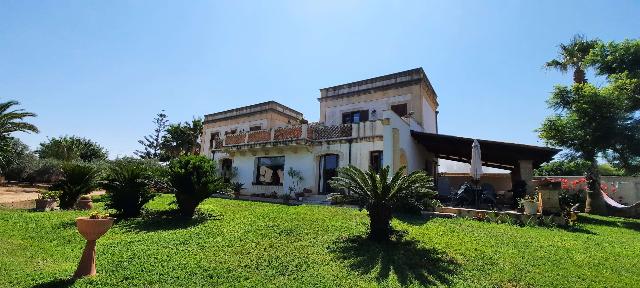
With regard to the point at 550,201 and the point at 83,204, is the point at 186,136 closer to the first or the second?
the point at 83,204

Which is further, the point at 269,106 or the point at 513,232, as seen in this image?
the point at 269,106

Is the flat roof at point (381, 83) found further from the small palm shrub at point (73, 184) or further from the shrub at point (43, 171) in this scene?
the shrub at point (43, 171)

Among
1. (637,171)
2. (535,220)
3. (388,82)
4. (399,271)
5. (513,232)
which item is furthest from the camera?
(388,82)

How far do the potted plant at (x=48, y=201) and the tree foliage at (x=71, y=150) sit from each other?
30269 mm

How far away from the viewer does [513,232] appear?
976cm

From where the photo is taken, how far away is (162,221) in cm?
1102

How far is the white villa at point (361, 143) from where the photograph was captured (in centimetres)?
1692

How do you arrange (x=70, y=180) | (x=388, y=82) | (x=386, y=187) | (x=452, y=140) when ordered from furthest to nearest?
(x=388, y=82), (x=452, y=140), (x=70, y=180), (x=386, y=187)

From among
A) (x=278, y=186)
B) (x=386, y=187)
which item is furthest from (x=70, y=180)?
(x=386, y=187)

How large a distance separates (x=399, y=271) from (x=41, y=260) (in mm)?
7529

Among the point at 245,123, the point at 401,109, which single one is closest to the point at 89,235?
the point at 401,109

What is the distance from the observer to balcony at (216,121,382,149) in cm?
1809

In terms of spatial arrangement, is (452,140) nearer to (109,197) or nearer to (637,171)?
(637,171)

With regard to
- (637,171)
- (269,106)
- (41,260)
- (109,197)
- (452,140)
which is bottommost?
(41,260)
